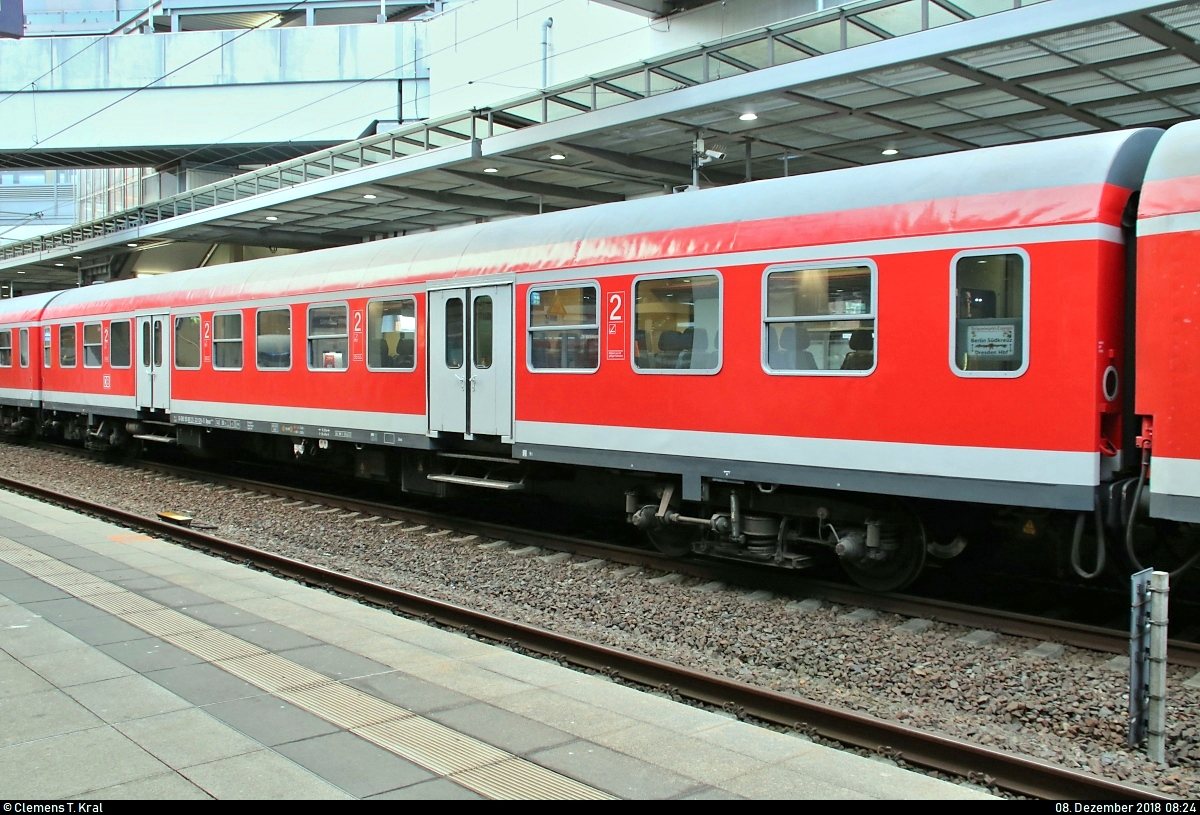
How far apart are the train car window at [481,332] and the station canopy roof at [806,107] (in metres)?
3.64

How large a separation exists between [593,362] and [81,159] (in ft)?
119

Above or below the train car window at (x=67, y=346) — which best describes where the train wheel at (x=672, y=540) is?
below

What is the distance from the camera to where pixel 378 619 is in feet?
23.3

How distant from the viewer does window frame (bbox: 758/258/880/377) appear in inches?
285

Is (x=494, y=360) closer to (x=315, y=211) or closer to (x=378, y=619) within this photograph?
(x=378, y=619)

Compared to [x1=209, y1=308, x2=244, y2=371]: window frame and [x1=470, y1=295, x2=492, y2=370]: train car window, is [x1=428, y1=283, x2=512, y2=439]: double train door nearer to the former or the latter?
[x1=470, y1=295, x2=492, y2=370]: train car window

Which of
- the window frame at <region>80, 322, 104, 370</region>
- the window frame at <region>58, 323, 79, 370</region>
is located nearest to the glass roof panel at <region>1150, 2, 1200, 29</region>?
the window frame at <region>80, 322, 104, 370</region>

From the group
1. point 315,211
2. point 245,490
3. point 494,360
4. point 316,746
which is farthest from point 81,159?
point 316,746

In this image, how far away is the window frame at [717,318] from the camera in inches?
324

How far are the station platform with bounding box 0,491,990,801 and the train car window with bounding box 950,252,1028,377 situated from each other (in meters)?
3.24

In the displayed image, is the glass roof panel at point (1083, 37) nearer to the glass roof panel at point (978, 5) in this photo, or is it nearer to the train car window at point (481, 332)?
the glass roof panel at point (978, 5)

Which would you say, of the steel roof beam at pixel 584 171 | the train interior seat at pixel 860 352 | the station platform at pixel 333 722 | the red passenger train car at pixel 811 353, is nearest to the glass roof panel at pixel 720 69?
the steel roof beam at pixel 584 171

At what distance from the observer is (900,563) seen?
787 cm

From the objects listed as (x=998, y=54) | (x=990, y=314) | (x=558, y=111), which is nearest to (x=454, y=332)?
(x=558, y=111)
